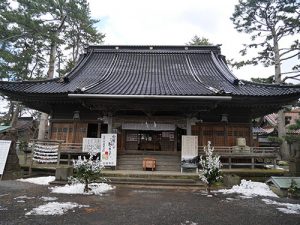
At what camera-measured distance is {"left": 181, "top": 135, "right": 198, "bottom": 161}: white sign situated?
A: 1206 centimetres

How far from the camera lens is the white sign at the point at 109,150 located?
1212 cm

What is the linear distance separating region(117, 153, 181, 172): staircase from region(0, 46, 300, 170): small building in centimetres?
48

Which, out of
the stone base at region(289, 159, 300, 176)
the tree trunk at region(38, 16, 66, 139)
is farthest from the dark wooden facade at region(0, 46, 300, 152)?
the tree trunk at region(38, 16, 66, 139)

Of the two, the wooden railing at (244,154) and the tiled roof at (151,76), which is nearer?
the wooden railing at (244,154)

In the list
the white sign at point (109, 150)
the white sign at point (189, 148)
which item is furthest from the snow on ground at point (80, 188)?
the white sign at point (189, 148)

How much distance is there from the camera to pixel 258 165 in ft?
42.7

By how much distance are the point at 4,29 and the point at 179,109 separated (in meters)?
21.3

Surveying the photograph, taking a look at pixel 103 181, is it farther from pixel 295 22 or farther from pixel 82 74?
pixel 295 22

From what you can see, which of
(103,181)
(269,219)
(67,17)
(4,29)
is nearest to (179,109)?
(103,181)

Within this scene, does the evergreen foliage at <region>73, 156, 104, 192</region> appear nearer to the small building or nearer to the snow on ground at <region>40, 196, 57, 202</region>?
the snow on ground at <region>40, 196, 57, 202</region>

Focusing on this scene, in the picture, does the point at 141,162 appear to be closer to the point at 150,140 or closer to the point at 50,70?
the point at 150,140

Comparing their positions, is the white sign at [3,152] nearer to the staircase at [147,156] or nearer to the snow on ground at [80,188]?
the snow on ground at [80,188]

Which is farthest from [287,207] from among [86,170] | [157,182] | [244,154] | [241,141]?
[241,141]

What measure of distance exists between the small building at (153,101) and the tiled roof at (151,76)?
5 cm
